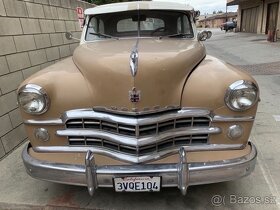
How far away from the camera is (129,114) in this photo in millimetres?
2277

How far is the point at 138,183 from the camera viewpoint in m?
2.29

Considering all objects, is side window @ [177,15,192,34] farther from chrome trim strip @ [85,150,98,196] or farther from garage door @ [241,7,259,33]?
garage door @ [241,7,259,33]

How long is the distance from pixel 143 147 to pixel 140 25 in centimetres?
177

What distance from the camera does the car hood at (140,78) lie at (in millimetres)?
2260

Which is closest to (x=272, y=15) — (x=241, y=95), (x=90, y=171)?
(x=241, y=95)

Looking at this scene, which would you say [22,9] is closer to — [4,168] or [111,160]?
[4,168]

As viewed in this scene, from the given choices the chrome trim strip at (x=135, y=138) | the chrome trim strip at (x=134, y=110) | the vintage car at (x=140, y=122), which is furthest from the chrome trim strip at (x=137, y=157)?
the chrome trim strip at (x=134, y=110)

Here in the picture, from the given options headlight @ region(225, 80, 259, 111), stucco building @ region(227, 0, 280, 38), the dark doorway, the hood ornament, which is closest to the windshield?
the hood ornament

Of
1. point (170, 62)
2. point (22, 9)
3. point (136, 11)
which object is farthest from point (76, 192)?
point (22, 9)

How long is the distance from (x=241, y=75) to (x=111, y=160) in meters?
1.28

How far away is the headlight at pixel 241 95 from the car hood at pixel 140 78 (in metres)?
0.39

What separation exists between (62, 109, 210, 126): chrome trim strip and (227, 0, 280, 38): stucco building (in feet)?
57.8

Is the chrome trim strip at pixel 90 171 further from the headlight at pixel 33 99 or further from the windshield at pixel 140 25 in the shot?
the windshield at pixel 140 25

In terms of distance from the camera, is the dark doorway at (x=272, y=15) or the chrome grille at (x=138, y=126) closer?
the chrome grille at (x=138, y=126)
